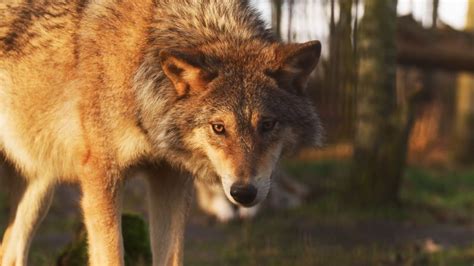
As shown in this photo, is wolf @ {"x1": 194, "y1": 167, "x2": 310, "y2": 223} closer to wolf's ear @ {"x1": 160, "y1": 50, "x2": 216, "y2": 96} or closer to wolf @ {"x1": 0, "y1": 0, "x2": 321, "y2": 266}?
wolf @ {"x1": 0, "y1": 0, "x2": 321, "y2": 266}

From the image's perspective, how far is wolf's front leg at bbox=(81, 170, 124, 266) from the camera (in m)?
4.91

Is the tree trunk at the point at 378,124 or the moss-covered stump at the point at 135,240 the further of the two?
the tree trunk at the point at 378,124

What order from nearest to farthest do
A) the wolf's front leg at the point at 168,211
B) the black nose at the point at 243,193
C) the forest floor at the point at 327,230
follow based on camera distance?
1. the black nose at the point at 243,193
2. the wolf's front leg at the point at 168,211
3. the forest floor at the point at 327,230

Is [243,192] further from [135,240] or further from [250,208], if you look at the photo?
[250,208]

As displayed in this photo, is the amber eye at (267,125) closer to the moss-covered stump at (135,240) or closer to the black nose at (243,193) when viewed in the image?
the black nose at (243,193)

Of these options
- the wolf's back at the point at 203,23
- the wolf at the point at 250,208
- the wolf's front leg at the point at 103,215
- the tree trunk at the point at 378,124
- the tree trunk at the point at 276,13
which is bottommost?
the wolf at the point at 250,208

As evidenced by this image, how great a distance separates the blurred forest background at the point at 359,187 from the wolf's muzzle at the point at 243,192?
224cm

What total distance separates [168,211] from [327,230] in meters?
3.74

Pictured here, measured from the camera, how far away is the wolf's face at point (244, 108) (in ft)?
14.5

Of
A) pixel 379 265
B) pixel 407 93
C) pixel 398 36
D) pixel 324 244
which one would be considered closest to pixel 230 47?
pixel 379 265

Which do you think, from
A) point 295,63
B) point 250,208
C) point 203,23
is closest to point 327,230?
point 250,208

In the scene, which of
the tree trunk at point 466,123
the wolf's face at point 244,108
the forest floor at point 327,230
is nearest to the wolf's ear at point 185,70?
the wolf's face at point 244,108

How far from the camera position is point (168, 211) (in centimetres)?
534

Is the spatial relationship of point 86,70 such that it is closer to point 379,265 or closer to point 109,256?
point 109,256
